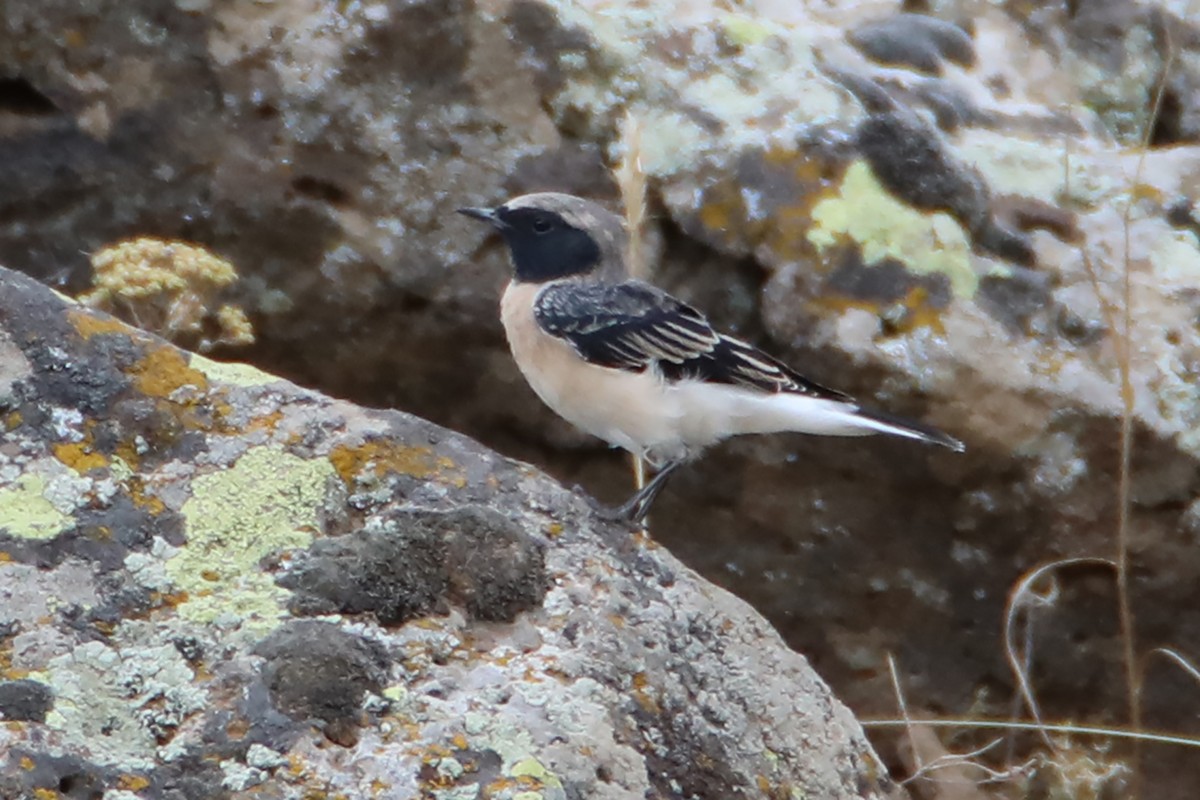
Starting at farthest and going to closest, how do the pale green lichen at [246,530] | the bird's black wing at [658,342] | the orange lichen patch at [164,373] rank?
the bird's black wing at [658,342], the orange lichen patch at [164,373], the pale green lichen at [246,530]

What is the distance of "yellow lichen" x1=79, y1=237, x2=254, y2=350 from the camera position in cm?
505

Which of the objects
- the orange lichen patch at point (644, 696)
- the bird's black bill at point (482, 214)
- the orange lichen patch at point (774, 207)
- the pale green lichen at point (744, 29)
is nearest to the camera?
the orange lichen patch at point (644, 696)

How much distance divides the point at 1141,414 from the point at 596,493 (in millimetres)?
2368

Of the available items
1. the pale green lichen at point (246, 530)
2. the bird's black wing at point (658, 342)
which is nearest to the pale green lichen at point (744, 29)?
the bird's black wing at point (658, 342)

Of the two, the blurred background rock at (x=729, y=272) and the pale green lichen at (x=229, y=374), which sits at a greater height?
the pale green lichen at (x=229, y=374)

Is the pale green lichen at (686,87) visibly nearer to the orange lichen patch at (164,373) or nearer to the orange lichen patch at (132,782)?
the orange lichen patch at (164,373)

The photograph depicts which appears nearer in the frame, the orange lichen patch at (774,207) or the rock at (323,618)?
the rock at (323,618)

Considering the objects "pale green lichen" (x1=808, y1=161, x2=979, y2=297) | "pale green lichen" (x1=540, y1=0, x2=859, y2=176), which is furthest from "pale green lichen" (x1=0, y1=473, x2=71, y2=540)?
"pale green lichen" (x1=808, y1=161, x2=979, y2=297)

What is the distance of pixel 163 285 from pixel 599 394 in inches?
65.0

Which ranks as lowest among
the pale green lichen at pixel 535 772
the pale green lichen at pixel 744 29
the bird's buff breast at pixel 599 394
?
the bird's buff breast at pixel 599 394

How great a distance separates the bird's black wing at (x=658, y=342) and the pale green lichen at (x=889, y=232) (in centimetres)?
77

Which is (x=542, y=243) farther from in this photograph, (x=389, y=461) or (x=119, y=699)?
(x=119, y=699)

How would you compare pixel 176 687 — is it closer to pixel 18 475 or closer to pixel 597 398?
pixel 18 475

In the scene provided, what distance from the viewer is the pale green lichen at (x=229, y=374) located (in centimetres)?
395
